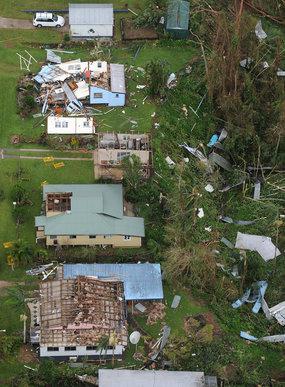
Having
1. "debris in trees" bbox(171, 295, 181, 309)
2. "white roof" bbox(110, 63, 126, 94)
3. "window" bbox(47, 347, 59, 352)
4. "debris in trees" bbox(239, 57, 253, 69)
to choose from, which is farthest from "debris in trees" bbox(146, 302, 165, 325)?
"debris in trees" bbox(239, 57, 253, 69)

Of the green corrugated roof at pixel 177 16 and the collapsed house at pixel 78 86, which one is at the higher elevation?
the green corrugated roof at pixel 177 16

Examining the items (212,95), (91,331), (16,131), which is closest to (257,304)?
(91,331)

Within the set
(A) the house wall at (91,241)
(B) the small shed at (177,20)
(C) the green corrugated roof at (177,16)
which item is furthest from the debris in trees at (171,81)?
(A) the house wall at (91,241)

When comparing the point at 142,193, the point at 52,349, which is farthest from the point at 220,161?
the point at 52,349

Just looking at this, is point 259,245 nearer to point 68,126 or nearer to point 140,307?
point 140,307

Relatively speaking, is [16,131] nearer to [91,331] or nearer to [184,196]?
[184,196]

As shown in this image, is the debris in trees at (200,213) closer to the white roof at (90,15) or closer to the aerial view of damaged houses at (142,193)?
the aerial view of damaged houses at (142,193)
